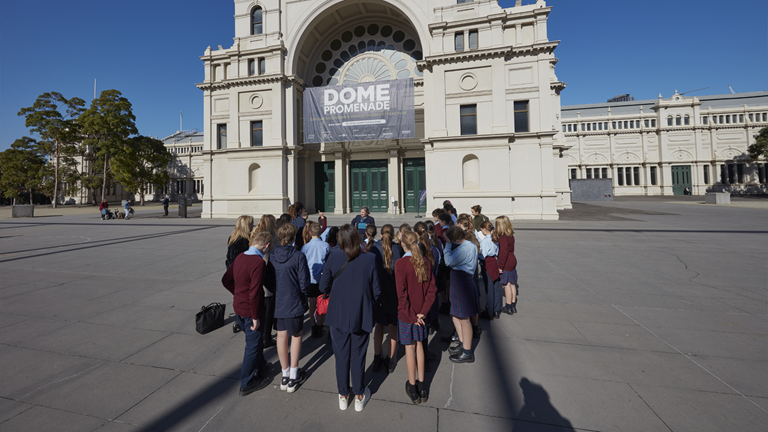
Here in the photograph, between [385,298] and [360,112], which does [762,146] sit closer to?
[360,112]

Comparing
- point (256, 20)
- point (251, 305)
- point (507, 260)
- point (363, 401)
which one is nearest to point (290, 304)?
point (251, 305)

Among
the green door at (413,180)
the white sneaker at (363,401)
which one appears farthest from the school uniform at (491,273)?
the green door at (413,180)

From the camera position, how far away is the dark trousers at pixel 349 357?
2.73 meters

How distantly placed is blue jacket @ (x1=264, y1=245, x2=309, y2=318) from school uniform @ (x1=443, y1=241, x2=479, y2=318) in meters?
1.68

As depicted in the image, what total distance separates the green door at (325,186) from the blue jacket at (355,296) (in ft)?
77.0

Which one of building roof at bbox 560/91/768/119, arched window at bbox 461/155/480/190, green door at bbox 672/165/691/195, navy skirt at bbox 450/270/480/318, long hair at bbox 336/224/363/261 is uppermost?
building roof at bbox 560/91/768/119

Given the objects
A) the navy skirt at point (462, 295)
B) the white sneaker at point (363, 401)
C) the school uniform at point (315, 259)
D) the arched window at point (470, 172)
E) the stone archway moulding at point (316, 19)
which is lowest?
the white sneaker at point (363, 401)

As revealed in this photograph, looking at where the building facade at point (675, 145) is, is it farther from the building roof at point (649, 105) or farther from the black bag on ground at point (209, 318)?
the black bag on ground at point (209, 318)

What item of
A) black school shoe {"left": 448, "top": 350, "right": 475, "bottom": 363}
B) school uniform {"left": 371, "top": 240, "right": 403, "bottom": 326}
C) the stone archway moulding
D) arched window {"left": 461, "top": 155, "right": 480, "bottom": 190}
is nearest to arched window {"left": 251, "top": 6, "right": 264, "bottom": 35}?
the stone archway moulding

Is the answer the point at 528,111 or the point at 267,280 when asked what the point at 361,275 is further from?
the point at 528,111

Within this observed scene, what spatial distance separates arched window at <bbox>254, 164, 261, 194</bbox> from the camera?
23.8 metres

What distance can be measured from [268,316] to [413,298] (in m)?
2.03

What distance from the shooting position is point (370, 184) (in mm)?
25438

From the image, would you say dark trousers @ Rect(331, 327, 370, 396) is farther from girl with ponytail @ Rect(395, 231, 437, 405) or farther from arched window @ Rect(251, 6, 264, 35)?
arched window @ Rect(251, 6, 264, 35)
